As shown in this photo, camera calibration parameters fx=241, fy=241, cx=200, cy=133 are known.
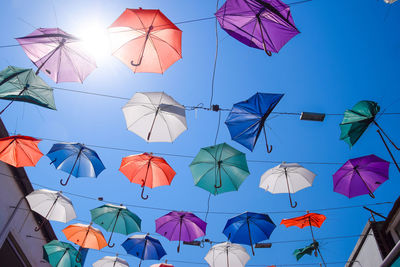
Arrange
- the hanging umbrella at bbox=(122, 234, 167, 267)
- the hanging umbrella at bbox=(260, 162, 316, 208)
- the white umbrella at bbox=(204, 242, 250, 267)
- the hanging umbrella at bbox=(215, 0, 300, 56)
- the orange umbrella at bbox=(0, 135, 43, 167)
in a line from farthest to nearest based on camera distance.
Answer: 1. the white umbrella at bbox=(204, 242, 250, 267)
2. the hanging umbrella at bbox=(122, 234, 167, 267)
3. the hanging umbrella at bbox=(260, 162, 316, 208)
4. the orange umbrella at bbox=(0, 135, 43, 167)
5. the hanging umbrella at bbox=(215, 0, 300, 56)

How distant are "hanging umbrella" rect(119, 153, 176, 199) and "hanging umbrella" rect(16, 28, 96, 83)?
107 inches

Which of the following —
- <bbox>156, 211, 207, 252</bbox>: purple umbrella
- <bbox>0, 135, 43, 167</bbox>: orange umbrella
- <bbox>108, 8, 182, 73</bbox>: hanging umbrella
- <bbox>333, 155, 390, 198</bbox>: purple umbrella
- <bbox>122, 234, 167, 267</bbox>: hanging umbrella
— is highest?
<bbox>108, 8, 182, 73</bbox>: hanging umbrella

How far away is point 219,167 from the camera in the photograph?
7.12 metres

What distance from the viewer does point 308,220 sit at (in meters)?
8.58

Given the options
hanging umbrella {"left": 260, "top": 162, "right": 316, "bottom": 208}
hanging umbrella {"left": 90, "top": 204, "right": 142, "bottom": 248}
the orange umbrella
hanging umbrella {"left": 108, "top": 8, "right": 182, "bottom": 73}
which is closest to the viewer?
hanging umbrella {"left": 108, "top": 8, "right": 182, "bottom": 73}

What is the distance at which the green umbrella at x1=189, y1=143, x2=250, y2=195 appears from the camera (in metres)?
7.00

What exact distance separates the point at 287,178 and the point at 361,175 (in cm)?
219

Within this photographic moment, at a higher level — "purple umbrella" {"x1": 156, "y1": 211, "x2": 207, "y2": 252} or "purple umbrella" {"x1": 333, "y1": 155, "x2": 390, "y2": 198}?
"purple umbrella" {"x1": 333, "y1": 155, "x2": 390, "y2": 198}

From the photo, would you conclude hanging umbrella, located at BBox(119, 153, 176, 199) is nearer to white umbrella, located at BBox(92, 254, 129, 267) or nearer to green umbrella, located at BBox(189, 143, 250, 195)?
green umbrella, located at BBox(189, 143, 250, 195)

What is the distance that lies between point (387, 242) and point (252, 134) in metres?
7.71

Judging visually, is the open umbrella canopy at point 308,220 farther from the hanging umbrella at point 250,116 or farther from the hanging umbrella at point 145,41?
the hanging umbrella at point 145,41

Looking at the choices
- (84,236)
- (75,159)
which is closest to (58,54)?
(75,159)

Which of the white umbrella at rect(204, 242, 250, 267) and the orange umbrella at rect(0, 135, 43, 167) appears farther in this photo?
the white umbrella at rect(204, 242, 250, 267)

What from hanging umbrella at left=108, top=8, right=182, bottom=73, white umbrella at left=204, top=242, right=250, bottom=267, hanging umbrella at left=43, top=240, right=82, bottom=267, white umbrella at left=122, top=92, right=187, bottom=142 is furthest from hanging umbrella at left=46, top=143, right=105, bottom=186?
white umbrella at left=204, top=242, right=250, bottom=267
